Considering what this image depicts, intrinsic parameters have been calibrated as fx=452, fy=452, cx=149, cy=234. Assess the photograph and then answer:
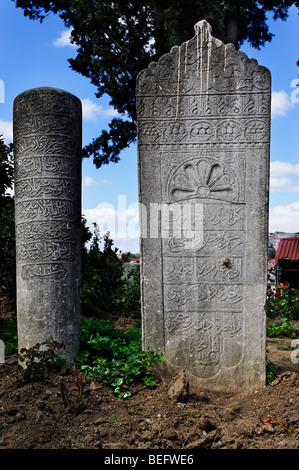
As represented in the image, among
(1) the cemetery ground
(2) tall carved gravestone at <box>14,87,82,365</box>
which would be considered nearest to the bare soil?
(1) the cemetery ground

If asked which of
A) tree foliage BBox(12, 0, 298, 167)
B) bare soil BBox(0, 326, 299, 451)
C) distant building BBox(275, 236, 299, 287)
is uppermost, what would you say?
tree foliage BBox(12, 0, 298, 167)

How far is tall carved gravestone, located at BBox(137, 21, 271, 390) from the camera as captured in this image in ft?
14.2

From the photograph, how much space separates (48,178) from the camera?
427cm

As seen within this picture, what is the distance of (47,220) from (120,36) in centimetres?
814

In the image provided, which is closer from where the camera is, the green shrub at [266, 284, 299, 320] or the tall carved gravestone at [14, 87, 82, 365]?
the tall carved gravestone at [14, 87, 82, 365]

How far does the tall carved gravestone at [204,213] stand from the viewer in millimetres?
4324

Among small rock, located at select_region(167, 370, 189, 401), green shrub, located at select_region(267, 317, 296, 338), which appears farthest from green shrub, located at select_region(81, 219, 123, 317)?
small rock, located at select_region(167, 370, 189, 401)

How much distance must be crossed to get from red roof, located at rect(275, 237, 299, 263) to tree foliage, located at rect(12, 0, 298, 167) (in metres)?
5.27

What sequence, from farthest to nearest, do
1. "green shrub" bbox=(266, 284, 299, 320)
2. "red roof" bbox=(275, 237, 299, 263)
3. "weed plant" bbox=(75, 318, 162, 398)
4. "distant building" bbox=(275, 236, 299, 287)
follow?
"red roof" bbox=(275, 237, 299, 263) < "distant building" bbox=(275, 236, 299, 287) < "green shrub" bbox=(266, 284, 299, 320) < "weed plant" bbox=(75, 318, 162, 398)

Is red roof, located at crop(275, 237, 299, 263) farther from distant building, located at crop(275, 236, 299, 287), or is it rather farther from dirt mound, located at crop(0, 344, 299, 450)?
dirt mound, located at crop(0, 344, 299, 450)

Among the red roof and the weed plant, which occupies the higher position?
the red roof

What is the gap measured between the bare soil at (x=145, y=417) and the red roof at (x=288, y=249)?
8575 millimetres

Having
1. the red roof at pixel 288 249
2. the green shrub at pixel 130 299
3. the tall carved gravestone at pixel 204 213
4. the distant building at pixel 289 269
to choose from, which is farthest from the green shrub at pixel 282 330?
the red roof at pixel 288 249

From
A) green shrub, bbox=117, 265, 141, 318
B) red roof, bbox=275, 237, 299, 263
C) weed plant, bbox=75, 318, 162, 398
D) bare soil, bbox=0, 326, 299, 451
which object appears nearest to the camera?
bare soil, bbox=0, 326, 299, 451
